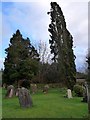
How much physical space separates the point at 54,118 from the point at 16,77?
1203 inches

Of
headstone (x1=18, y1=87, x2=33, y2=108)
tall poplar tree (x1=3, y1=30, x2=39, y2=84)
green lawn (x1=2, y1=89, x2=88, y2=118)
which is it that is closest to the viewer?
green lawn (x1=2, y1=89, x2=88, y2=118)

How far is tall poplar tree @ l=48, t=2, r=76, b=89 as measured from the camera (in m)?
51.0

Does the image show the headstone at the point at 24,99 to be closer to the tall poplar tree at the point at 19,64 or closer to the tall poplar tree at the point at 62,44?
the tall poplar tree at the point at 19,64

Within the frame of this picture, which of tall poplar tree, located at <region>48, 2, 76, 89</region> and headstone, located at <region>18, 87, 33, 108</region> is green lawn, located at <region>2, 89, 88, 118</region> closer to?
headstone, located at <region>18, 87, 33, 108</region>

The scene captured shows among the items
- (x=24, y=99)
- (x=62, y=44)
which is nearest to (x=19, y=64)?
(x=62, y=44)

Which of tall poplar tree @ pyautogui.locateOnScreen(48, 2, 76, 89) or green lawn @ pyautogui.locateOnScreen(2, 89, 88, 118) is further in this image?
tall poplar tree @ pyautogui.locateOnScreen(48, 2, 76, 89)

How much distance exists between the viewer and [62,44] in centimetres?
5238

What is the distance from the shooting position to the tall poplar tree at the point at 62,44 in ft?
167

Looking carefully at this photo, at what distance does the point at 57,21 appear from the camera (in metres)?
53.8

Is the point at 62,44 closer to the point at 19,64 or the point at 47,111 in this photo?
the point at 19,64

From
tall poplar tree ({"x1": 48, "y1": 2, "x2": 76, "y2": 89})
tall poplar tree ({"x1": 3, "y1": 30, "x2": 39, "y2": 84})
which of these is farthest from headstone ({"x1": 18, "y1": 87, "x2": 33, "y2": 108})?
tall poplar tree ({"x1": 48, "y1": 2, "x2": 76, "y2": 89})

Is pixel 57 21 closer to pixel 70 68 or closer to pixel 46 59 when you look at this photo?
pixel 70 68

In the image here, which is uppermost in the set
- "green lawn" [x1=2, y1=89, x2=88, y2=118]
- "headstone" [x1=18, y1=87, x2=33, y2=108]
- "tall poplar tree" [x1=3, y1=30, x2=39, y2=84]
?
"tall poplar tree" [x1=3, y1=30, x2=39, y2=84]

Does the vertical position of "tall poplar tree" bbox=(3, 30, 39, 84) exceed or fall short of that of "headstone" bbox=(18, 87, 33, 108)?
it exceeds it
